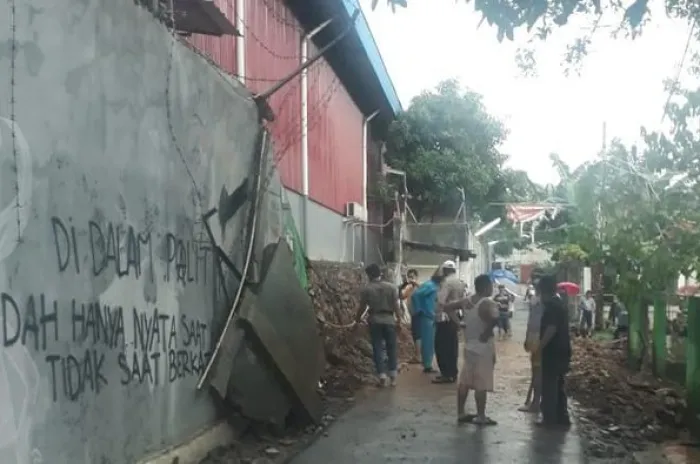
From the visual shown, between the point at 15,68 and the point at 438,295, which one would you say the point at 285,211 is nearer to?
the point at 438,295

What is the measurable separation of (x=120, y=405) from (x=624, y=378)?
937cm

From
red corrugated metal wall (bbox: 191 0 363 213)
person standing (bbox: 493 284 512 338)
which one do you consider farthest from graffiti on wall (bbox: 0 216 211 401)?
person standing (bbox: 493 284 512 338)

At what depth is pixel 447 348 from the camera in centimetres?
1370

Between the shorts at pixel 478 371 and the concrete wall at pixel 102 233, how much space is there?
3.04 m

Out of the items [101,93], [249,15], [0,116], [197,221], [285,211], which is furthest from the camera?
[249,15]

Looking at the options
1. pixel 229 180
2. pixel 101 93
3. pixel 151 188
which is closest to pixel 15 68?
pixel 101 93

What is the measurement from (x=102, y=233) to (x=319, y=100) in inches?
495

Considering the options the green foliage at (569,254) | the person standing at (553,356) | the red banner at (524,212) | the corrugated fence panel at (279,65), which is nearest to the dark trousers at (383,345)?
the corrugated fence panel at (279,65)

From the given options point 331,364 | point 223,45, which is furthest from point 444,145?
point 223,45

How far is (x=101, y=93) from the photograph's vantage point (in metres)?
5.55

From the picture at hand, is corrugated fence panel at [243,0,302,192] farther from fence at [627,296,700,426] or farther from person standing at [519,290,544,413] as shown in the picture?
fence at [627,296,700,426]

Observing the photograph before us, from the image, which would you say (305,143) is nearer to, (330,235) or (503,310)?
(330,235)

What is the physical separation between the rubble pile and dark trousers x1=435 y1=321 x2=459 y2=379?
1.74m

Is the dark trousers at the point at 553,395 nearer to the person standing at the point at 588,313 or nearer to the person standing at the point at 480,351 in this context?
the person standing at the point at 480,351
